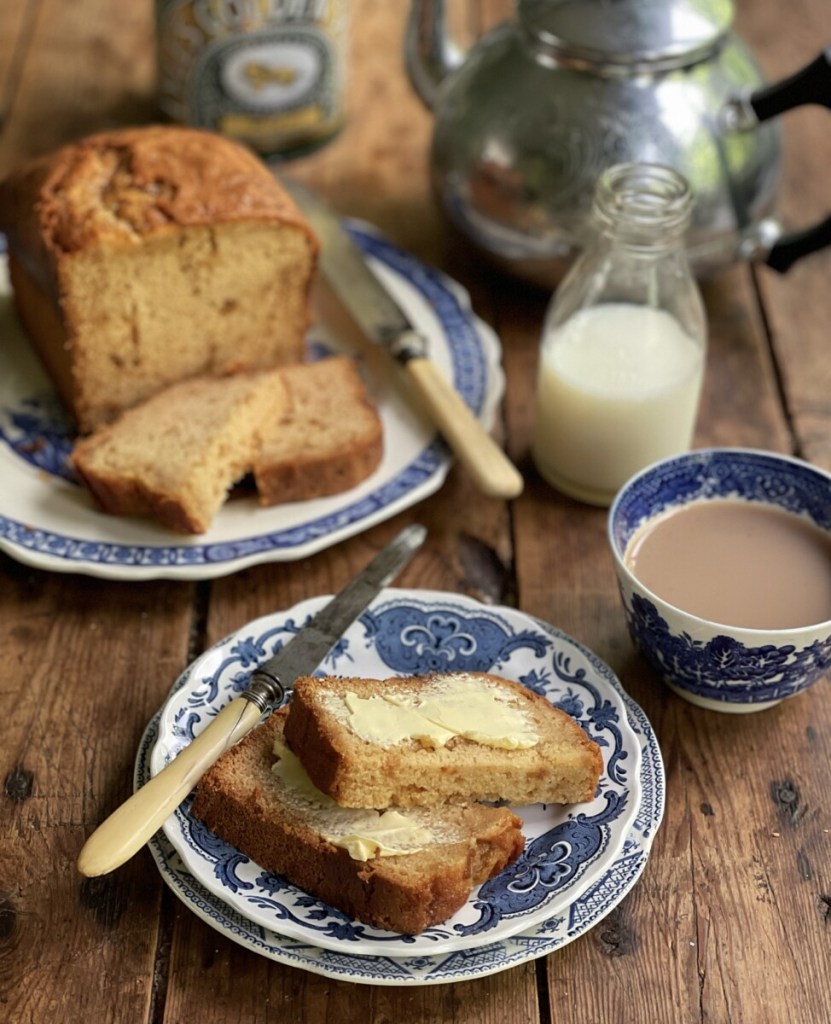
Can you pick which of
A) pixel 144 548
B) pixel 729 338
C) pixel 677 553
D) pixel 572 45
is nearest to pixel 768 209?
pixel 729 338

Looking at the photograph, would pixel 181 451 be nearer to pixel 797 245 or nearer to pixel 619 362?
pixel 619 362

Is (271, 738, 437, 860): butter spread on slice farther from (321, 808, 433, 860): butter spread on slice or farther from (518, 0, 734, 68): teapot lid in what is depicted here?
(518, 0, 734, 68): teapot lid

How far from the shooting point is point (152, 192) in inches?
88.0

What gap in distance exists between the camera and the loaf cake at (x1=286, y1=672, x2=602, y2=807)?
4.89 ft

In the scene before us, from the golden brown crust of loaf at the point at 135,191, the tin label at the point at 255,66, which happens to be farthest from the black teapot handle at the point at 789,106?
the tin label at the point at 255,66

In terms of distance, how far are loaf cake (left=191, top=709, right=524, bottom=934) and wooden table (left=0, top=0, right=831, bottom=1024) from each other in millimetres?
117

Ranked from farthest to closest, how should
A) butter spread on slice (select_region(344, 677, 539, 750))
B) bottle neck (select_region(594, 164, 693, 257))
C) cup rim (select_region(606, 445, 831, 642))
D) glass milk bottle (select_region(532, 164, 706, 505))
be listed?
glass milk bottle (select_region(532, 164, 706, 505)), bottle neck (select_region(594, 164, 693, 257)), cup rim (select_region(606, 445, 831, 642)), butter spread on slice (select_region(344, 677, 539, 750))

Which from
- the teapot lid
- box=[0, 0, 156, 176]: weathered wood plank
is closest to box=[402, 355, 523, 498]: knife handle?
the teapot lid

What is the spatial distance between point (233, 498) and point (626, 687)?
721 mm

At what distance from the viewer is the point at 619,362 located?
215 centimetres

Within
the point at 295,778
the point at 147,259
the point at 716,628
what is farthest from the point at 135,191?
the point at 716,628

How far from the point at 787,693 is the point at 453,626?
0.47 m

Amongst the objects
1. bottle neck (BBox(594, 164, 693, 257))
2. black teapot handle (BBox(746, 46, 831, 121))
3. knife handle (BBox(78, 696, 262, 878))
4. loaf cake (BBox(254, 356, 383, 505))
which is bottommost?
loaf cake (BBox(254, 356, 383, 505))

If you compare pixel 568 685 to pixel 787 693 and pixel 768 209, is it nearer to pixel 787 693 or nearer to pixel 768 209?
pixel 787 693
